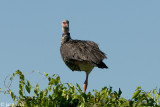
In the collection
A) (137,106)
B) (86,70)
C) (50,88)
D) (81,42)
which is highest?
(81,42)

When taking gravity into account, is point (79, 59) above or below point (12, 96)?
above

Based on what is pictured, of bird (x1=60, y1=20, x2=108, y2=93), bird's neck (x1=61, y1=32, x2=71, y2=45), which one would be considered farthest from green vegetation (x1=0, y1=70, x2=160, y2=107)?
bird's neck (x1=61, y1=32, x2=71, y2=45)

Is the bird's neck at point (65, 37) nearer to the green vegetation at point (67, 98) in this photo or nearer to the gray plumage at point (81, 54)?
the gray plumage at point (81, 54)

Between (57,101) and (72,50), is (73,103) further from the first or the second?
(72,50)

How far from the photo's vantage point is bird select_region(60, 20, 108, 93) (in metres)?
7.61

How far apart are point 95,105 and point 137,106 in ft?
1.49

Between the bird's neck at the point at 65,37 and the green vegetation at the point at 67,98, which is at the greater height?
the bird's neck at the point at 65,37

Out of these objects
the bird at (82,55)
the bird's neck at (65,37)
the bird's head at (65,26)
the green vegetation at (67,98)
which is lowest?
the green vegetation at (67,98)

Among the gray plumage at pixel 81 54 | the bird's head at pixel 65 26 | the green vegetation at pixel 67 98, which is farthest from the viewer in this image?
the bird's head at pixel 65 26

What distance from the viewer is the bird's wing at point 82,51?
761 cm

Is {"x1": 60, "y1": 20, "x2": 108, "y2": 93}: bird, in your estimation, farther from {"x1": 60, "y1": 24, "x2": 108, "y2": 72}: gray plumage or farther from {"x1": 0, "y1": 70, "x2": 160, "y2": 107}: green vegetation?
{"x1": 0, "y1": 70, "x2": 160, "y2": 107}: green vegetation

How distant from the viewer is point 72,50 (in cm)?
817

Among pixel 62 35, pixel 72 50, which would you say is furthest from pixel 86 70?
pixel 62 35

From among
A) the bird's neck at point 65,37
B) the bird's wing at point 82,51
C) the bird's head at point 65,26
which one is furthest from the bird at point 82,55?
the bird's head at point 65,26
